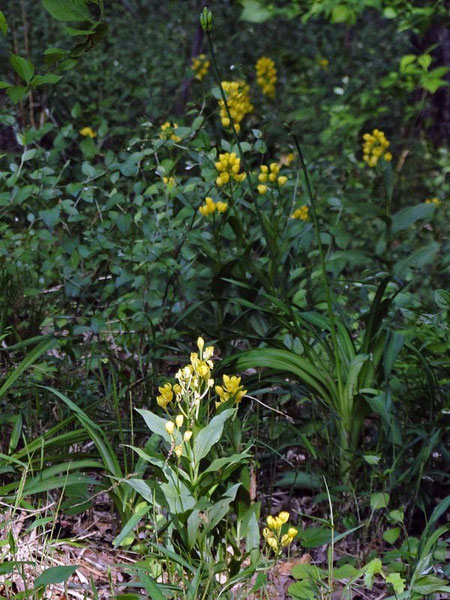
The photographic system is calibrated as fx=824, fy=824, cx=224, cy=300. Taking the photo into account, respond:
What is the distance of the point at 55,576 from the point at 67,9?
1.22 metres

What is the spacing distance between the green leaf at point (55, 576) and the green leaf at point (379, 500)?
2.69 feet

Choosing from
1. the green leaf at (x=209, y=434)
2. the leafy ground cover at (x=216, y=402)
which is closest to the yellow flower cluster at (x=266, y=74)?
the leafy ground cover at (x=216, y=402)

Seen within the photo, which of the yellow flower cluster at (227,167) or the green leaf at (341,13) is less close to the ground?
the yellow flower cluster at (227,167)

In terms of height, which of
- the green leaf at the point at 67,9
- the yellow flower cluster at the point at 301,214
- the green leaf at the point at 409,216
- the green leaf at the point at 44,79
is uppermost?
the green leaf at the point at 67,9

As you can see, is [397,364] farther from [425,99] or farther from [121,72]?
[121,72]

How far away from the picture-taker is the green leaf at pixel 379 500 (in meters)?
2.13

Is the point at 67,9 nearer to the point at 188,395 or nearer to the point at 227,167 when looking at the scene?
the point at 188,395

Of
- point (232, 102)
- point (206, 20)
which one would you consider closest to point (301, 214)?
point (232, 102)

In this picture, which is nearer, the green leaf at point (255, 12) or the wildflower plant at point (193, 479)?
the wildflower plant at point (193, 479)

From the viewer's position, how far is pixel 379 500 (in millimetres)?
2137

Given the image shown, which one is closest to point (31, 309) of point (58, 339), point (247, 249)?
point (58, 339)

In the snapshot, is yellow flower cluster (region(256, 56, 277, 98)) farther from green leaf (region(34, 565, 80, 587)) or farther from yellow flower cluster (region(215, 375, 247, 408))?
green leaf (region(34, 565, 80, 587))

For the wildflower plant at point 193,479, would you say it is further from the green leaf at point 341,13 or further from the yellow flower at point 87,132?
the green leaf at point 341,13

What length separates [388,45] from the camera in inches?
333
